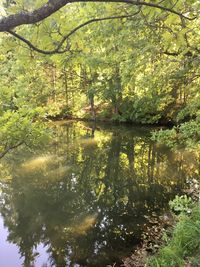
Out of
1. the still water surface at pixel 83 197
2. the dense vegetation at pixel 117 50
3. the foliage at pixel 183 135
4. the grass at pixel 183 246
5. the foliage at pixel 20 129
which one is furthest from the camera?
the still water surface at pixel 83 197

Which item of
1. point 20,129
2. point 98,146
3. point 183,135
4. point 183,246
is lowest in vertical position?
point 98,146

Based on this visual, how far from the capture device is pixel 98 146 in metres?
17.0

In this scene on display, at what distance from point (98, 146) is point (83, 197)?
6.45m

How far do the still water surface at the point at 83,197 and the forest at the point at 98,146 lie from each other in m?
0.03

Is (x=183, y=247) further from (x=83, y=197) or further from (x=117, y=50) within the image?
(x=117, y=50)

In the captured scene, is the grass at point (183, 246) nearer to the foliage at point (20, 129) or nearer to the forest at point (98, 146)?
the forest at point (98, 146)

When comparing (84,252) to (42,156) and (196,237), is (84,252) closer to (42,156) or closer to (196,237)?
(196,237)

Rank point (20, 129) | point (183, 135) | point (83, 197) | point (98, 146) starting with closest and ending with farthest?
1. point (20, 129)
2. point (183, 135)
3. point (83, 197)
4. point (98, 146)

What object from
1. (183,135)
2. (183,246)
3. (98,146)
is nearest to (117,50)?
(183,135)

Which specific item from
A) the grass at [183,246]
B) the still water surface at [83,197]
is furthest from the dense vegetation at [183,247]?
the still water surface at [83,197]

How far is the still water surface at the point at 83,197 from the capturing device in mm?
7742

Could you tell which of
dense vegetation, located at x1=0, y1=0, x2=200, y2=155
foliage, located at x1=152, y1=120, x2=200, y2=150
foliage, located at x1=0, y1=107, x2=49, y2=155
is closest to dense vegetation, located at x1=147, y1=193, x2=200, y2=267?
foliage, located at x1=152, y1=120, x2=200, y2=150

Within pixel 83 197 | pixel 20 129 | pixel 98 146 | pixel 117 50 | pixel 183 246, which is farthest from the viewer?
pixel 98 146

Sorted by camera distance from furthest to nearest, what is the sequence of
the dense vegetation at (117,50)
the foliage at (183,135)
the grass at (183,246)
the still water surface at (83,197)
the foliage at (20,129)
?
1. the still water surface at (83,197)
2. the foliage at (183,135)
3. the foliage at (20,129)
4. the grass at (183,246)
5. the dense vegetation at (117,50)
